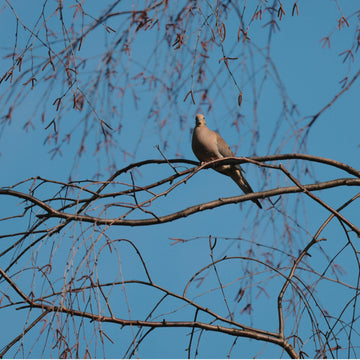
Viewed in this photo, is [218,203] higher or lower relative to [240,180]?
lower

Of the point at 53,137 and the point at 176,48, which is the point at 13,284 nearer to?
the point at 53,137

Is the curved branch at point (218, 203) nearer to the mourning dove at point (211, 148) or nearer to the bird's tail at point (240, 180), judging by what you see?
the mourning dove at point (211, 148)

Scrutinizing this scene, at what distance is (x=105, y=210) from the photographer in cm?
212

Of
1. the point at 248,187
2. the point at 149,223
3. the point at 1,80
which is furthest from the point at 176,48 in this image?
the point at 248,187

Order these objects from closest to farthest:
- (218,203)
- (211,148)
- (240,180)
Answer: (218,203) → (211,148) → (240,180)

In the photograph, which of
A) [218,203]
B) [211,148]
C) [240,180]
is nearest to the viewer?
[218,203]

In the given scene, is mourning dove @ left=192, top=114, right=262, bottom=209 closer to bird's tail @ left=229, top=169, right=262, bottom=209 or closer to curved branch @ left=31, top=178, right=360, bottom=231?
bird's tail @ left=229, top=169, right=262, bottom=209

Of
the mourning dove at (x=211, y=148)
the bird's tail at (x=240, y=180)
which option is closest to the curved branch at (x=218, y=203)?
the mourning dove at (x=211, y=148)

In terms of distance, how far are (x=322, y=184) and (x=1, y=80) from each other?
163cm

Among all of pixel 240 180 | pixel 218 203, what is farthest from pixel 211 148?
pixel 218 203

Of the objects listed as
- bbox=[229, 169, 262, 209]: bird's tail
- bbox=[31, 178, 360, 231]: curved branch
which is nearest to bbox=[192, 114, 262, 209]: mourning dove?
bbox=[229, 169, 262, 209]: bird's tail

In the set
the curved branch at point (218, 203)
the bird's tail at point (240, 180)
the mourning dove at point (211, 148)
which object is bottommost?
the curved branch at point (218, 203)

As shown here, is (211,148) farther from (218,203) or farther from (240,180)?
(218,203)

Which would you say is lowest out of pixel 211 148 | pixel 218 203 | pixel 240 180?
pixel 218 203
